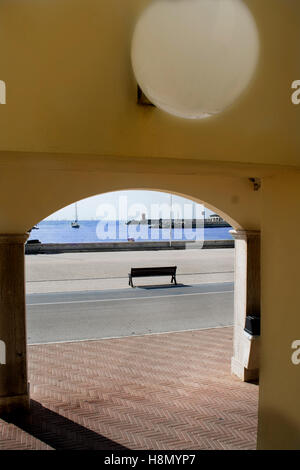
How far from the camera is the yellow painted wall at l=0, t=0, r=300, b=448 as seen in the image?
7.65ft

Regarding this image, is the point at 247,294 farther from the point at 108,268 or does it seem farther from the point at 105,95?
the point at 108,268

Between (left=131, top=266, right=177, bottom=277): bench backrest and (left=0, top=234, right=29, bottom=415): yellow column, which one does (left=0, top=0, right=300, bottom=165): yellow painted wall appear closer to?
(left=0, top=234, right=29, bottom=415): yellow column

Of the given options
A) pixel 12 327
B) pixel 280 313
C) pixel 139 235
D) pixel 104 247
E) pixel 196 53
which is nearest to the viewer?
pixel 196 53

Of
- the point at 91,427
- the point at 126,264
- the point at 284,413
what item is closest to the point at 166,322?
the point at 91,427

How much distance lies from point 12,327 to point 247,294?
14.7ft

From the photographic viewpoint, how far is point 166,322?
1185 centimetres

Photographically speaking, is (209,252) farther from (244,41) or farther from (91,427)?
(244,41)

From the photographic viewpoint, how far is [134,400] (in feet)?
22.0

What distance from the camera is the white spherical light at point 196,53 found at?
1.72m

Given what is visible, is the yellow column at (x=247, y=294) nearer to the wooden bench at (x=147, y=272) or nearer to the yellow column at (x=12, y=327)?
the yellow column at (x=12, y=327)

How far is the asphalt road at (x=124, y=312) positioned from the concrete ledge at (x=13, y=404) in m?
3.65

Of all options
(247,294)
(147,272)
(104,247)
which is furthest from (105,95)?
(104,247)

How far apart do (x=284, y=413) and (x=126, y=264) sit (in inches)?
812

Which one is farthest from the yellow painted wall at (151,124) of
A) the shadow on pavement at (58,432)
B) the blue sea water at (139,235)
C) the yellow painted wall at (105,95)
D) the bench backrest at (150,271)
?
the blue sea water at (139,235)
